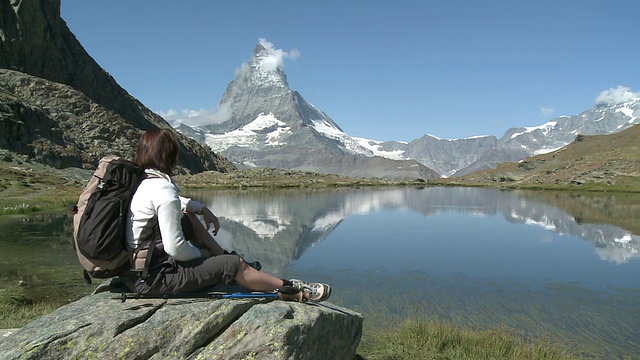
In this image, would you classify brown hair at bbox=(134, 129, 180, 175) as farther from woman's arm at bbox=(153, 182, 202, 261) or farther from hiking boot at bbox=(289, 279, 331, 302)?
hiking boot at bbox=(289, 279, 331, 302)

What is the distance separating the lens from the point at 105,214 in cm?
679

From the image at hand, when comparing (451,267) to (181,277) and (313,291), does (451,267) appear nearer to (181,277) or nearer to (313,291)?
(313,291)

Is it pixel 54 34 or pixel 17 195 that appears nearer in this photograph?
pixel 17 195

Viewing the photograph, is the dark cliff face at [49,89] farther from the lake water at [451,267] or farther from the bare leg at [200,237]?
the bare leg at [200,237]

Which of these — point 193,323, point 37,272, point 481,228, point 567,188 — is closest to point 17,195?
point 37,272

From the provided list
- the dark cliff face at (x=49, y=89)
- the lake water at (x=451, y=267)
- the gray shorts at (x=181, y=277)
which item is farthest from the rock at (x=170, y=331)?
the dark cliff face at (x=49, y=89)

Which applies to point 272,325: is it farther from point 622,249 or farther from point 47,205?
point 47,205

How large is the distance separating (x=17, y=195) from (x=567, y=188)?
124256 mm

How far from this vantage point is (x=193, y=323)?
729 centimetres

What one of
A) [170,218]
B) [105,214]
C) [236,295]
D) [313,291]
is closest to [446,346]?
[313,291]

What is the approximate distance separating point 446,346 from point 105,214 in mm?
8501

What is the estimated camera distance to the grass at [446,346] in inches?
421

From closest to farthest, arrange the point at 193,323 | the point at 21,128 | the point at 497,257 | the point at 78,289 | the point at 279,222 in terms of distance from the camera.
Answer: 1. the point at 193,323
2. the point at 78,289
3. the point at 497,257
4. the point at 279,222
5. the point at 21,128

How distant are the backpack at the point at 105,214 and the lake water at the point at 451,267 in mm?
8834
